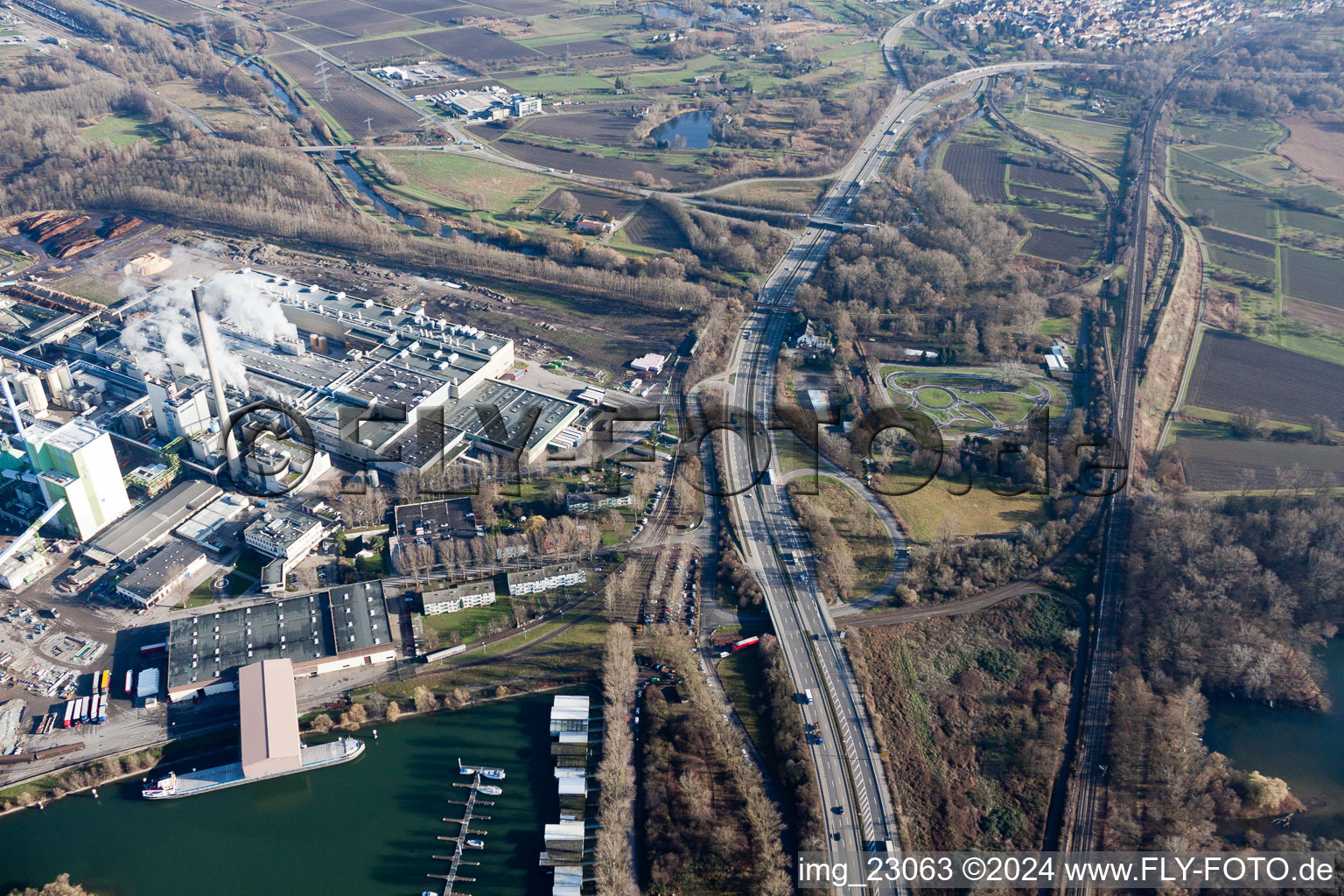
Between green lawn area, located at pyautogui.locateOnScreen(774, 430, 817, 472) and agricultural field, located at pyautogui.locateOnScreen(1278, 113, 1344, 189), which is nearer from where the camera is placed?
green lawn area, located at pyautogui.locateOnScreen(774, 430, 817, 472)

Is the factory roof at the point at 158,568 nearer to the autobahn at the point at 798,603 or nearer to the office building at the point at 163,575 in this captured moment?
the office building at the point at 163,575

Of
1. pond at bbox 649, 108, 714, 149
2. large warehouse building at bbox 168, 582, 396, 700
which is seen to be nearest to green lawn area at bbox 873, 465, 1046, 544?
large warehouse building at bbox 168, 582, 396, 700

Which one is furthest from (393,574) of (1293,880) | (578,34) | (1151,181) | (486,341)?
(578,34)

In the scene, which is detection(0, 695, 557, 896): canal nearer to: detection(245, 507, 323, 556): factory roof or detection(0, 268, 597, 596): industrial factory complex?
detection(0, 268, 597, 596): industrial factory complex

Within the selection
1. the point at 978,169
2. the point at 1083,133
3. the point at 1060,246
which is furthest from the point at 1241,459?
the point at 1083,133

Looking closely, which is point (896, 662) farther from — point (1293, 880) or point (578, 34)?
point (578, 34)

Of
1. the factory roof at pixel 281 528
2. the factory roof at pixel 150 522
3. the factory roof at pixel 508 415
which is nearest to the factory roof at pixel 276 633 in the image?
the factory roof at pixel 281 528

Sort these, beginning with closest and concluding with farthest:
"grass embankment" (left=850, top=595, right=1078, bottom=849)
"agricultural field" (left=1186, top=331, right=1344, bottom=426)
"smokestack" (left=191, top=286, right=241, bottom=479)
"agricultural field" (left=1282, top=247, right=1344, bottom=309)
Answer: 1. "grass embankment" (left=850, top=595, right=1078, bottom=849)
2. "smokestack" (left=191, top=286, right=241, bottom=479)
3. "agricultural field" (left=1186, top=331, right=1344, bottom=426)
4. "agricultural field" (left=1282, top=247, right=1344, bottom=309)
